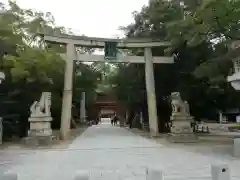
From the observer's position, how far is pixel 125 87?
2727 cm

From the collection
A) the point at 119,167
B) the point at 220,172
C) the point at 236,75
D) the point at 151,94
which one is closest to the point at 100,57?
the point at 151,94

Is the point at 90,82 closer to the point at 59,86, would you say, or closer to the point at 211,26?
the point at 59,86

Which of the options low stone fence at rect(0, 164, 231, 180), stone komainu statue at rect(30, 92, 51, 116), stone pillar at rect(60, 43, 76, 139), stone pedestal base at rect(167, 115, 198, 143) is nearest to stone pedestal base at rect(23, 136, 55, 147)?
stone komainu statue at rect(30, 92, 51, 116)

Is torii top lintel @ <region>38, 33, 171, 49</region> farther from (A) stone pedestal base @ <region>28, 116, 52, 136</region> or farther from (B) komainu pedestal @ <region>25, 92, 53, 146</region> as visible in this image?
(A) stone pedestal base @ <region>28, 116, 52, 136</region>

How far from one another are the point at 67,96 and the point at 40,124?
3.67 metres

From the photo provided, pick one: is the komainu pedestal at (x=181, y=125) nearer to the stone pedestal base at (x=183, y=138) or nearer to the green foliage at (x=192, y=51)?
the stone pedestal base at (x=183, y=138)

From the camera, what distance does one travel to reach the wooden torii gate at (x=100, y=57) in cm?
2077

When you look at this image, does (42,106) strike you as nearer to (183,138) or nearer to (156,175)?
(183,138)

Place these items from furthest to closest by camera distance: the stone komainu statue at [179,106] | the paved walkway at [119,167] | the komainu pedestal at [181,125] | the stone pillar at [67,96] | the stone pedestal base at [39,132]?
the stone pillar at [67,96]
the stone komainu statue at [179,106]
the komainu pedestal at [181,125]
the stone pedestal base at [39,132]
the paved walkway at [119,167]

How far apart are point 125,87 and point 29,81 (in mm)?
10289

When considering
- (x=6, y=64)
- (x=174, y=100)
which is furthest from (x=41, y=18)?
(x=174, y=100)

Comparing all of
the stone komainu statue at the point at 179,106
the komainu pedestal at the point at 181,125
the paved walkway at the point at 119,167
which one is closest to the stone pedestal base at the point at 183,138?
the komainu pedestal at the point at 181,125

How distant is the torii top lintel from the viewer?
20819mm

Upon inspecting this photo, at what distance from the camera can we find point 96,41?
21625mm
